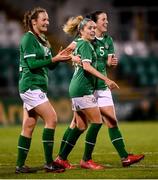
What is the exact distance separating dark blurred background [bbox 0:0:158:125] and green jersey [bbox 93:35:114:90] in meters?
10.8

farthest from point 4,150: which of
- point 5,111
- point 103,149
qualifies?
point 5,111

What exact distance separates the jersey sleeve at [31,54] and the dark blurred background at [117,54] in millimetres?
11562

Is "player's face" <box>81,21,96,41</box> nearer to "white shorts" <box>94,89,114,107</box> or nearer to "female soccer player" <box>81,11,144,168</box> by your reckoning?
"female soccer player" <box>81,11,144,168</box>

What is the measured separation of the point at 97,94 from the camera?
417 inches

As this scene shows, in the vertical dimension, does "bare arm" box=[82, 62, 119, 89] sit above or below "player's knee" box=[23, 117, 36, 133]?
above

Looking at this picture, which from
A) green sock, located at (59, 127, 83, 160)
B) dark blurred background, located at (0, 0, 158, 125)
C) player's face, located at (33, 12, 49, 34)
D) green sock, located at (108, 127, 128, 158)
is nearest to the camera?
player's face, located at (33, 12, 49, 34)

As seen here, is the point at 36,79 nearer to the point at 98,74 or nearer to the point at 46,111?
the point at 46,111

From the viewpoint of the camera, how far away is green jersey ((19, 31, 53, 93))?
9648 mm

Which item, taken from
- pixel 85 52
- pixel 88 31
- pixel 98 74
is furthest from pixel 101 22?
pixel 98 74

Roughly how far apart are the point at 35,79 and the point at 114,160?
2.22 m

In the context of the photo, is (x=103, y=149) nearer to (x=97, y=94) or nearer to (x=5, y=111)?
(x=97, y=94)

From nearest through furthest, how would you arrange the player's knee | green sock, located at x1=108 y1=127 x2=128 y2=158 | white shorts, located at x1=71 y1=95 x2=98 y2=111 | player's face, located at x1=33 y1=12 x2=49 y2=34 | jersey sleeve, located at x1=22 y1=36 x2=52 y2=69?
jersey sleeve, located at x1=22 y1=36 x2=52 y2=69 < player's face, located at x1=33 y1=12 x2=49 y2=34 < the player's knee < white shorts, located at x1=71 y1=95 x2=98 y2=111 < green sock, located at x1=108 y1=127 x2=128 y2=158

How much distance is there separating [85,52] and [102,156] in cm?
255

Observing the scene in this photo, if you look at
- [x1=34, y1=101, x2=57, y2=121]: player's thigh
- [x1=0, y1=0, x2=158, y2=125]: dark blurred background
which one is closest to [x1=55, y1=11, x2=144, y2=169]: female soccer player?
[x1=34, y1=101, x2=57, y2=121]: player's thigh
